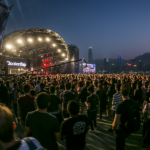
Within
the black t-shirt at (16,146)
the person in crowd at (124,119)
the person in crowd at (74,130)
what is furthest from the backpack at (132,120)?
the black t-shirt at (16,146)

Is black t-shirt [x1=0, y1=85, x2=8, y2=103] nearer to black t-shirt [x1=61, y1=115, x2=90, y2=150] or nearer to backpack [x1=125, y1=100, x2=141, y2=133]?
black t-shirt [x1=61, y1=115, x2=90, y2=150]

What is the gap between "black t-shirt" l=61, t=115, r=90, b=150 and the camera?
2.05 meters

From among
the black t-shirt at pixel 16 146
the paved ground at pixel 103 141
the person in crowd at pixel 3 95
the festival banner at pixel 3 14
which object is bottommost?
the paved ground at pixel 103 141

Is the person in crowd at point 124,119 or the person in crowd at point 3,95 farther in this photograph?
the person in crowd at point 3,95

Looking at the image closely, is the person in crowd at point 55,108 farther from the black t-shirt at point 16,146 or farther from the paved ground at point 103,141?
the black t-shirt at point 16,146

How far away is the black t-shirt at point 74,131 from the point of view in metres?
2.05

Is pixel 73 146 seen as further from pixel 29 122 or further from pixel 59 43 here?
pixel 59 43

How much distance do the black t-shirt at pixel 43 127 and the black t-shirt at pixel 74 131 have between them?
0.17 meters

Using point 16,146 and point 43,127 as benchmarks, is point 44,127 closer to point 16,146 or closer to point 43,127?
point 43,127

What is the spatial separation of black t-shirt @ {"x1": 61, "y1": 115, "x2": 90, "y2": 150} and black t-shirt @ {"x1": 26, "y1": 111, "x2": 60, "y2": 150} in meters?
0.17

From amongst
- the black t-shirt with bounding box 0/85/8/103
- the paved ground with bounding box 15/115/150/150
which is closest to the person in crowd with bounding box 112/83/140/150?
the paved ground with bounding box 15/115/150/150

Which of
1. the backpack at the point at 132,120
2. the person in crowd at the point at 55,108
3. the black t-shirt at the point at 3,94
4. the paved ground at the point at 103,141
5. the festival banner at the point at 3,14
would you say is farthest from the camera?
the festival banner at the point at 3,14

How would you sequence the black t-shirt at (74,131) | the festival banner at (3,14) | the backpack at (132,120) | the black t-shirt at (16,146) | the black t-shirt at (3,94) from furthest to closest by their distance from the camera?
1. the festival banner at (3,14)
2. the black t-shirt at (3,94)
3. the backpack at (132,120)
4. the black t-shirt at (74,131)
5. the black t-shirt at (16,146)

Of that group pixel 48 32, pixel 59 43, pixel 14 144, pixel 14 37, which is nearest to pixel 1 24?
pixel 14 37
